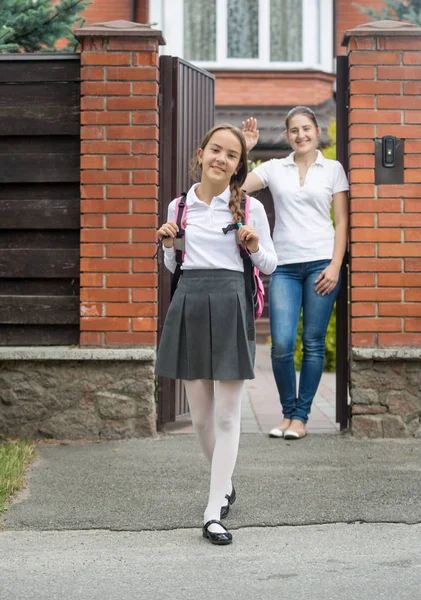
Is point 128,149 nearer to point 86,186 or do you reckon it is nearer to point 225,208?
point 86,186

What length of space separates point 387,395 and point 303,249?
3.40 feet

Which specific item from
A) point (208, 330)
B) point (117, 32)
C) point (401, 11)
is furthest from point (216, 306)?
point (401, 11)

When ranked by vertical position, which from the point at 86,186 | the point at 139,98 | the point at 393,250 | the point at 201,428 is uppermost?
the point at 139,98

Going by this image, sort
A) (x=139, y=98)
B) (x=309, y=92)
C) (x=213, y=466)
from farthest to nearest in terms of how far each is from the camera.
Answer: (x=309, y=92) → (x=139, y=98) → (x=213, y=466)

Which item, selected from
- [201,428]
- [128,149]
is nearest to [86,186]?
[128,149]

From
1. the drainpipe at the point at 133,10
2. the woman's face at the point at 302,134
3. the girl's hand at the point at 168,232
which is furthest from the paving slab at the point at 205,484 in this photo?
the drainpipe at the point at 133,10

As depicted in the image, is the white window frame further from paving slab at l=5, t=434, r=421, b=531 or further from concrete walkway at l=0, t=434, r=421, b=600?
concrete walkway at l=0, t=434, r=421, b=600

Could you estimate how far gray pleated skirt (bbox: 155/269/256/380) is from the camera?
14.6 ft

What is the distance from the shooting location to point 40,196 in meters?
6.57

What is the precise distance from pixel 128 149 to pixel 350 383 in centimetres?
200

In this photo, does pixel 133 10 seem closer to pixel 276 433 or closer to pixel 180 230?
pixel 276 433

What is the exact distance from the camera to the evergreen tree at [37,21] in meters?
7.37

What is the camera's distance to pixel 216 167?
450 centimetres

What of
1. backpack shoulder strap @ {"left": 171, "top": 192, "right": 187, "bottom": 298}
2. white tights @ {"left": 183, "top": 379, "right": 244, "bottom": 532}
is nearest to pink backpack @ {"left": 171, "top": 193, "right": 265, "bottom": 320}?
backpack shoulder strap @ {"left": 171, "top": 192, "right": 187, "bottom": 298}
